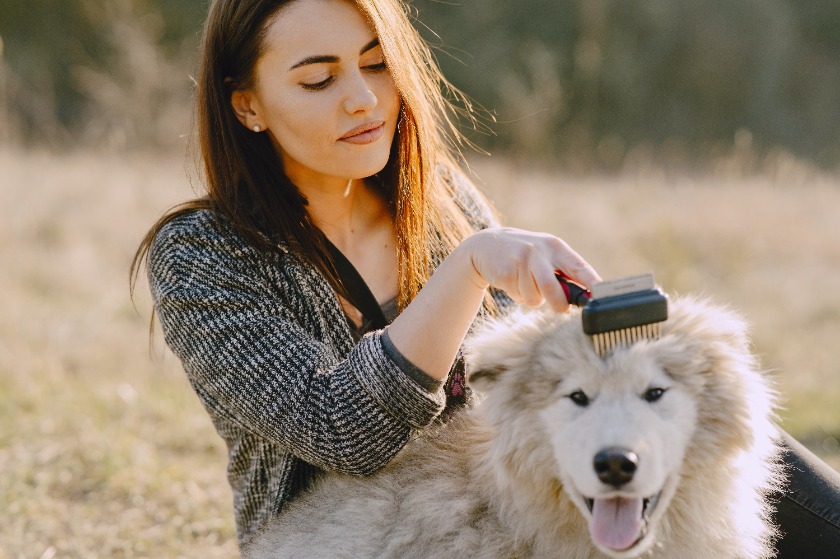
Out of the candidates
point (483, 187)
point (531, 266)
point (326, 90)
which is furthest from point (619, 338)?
point (483, 187)

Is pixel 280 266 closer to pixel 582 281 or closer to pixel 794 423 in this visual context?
pixel 582 281

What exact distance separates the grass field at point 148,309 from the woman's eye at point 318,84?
88cm

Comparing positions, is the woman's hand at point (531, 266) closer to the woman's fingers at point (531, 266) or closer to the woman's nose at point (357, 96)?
the woman's fingers at point (531, 266)

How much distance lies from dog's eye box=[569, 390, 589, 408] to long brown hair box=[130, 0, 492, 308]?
3.04 feet

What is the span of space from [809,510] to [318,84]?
1.92m

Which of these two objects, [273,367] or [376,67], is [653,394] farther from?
[376,67]

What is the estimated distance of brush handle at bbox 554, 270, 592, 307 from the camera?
6.38 feet

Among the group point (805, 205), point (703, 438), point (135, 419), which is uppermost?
point (703, 438)

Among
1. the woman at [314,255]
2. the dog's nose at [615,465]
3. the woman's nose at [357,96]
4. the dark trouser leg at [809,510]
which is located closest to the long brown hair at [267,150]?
the woman at [314,255]

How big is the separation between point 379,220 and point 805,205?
6388mm

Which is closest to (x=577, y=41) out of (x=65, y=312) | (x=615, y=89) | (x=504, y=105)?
(x=615, y=89)

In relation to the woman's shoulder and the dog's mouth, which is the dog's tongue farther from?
the woman's shoulder

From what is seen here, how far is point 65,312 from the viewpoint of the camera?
6.00 metres

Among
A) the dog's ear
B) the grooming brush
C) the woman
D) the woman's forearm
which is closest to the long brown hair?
the woman
